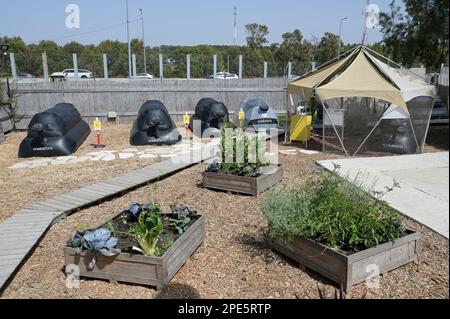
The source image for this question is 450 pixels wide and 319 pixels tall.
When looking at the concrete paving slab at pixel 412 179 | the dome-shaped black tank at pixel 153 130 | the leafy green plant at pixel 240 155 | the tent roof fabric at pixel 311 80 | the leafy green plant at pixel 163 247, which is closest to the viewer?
the leafy green plant at pixel 163 247

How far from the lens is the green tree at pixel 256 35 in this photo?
43.8 metres

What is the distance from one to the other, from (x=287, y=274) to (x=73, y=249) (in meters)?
2.13

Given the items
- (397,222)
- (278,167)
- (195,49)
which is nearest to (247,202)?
(278,167)

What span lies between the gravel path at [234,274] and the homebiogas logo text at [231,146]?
4.48 feet

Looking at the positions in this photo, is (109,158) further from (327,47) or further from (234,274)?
(327,47)

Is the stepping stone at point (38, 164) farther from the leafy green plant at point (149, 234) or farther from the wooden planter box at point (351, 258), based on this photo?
the wooden planter box at point (351, 258)

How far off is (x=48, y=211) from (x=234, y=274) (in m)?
3.16

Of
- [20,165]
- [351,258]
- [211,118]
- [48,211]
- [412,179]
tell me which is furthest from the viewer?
[211,118]

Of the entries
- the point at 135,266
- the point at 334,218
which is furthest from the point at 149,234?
the point at 334,218

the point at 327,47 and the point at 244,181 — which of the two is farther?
the point at 327,47

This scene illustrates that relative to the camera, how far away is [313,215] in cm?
385

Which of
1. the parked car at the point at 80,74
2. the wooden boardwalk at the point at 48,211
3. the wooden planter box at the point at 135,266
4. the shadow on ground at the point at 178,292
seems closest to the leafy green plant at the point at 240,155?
the wooden boardwalk at the point at 48,211

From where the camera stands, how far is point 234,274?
391 cm
